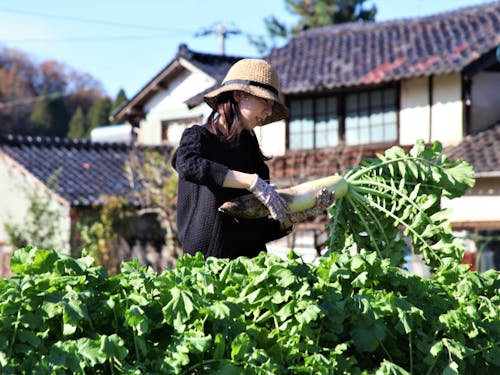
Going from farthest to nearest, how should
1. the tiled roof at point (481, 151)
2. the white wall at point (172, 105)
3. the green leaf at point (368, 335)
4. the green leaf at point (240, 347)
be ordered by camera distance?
1. the white wall at point (172, 105)
2. the tiled roof at point (481, 151)
3. the green leaf at point (368, 335)
4. the green leaf at point (240, 347)

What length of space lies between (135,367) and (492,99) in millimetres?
15118

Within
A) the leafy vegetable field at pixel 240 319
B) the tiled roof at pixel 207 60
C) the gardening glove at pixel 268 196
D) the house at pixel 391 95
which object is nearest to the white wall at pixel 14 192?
the tiled roof at pixel 207 60

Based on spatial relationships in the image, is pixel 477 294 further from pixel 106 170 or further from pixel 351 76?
pixel 106 170

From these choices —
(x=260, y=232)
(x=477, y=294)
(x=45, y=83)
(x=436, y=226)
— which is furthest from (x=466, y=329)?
(x=45, y=83)

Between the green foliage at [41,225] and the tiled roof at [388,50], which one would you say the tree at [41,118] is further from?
the tiled roof at [388,50]

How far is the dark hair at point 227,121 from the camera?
358 cm

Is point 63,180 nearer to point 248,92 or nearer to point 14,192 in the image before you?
point 14,192

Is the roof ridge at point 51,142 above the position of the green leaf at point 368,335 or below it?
above

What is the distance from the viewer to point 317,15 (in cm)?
3550

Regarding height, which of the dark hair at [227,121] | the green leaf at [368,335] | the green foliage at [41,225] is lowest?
the green foliage at [41,225]

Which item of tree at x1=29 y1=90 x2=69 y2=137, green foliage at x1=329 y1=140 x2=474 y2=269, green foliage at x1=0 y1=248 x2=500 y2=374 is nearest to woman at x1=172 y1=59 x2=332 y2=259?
green foliage at x1=329 y1=140 x2=474 y2=269

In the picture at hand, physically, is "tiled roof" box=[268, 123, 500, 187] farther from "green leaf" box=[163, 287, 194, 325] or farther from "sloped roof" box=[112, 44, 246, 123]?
"green leaf" box=[163, 287, 194, 325]

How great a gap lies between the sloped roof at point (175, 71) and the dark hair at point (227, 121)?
16377mm

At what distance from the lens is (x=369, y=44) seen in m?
18.3
